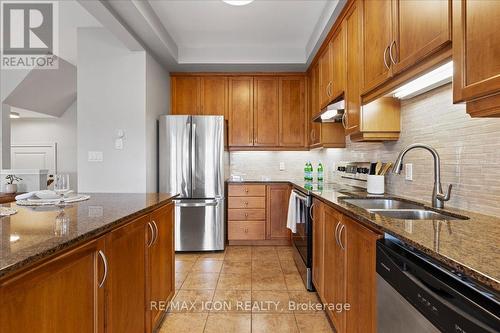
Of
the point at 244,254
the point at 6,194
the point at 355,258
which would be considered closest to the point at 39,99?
the point at 6,194

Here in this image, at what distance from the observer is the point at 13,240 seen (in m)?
0.88

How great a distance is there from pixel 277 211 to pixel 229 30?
7.74ft

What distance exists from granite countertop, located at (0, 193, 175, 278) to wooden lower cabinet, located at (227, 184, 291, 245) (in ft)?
7.52

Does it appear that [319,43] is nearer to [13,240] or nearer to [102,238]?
[102,238]

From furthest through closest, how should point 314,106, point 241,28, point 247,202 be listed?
point 247,202
point 314,106
point 241,28

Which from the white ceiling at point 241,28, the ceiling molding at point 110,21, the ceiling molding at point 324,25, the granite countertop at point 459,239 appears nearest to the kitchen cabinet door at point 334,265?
the granite countertop at point 459,239

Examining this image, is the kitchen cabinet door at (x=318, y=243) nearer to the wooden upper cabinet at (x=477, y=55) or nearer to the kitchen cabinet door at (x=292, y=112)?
the wooden upper cabinet at (x=477, y=55)

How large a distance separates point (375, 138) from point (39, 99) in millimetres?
6574

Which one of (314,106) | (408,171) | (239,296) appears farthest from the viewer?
(314,106)

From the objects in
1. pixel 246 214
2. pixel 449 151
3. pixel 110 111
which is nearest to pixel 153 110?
pixel 110 111

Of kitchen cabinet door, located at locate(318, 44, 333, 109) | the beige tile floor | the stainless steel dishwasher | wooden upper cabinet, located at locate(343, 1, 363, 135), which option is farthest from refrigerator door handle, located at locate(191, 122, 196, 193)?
the stainless steel dishwasher

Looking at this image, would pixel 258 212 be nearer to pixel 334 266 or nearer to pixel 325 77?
pixel 325 77

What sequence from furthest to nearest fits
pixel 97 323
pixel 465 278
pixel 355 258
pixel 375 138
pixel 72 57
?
1. pixel 72 57
2. pixel 375 138
3. pixel 355 258
4. pixel 97 323
5. pixel 465 278

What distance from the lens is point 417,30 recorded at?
1.39m
